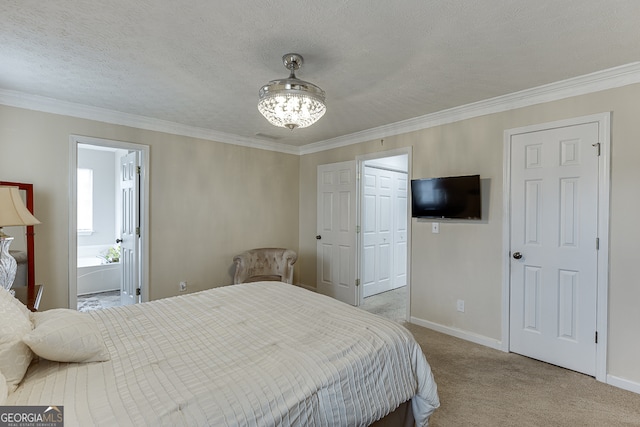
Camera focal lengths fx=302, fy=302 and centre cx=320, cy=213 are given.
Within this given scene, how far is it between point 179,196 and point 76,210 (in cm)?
105

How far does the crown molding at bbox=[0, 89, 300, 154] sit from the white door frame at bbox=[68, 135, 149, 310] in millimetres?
235

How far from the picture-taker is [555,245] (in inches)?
104

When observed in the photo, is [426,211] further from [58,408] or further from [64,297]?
[64,297]

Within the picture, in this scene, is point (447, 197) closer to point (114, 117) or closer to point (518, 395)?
point (518, 395)

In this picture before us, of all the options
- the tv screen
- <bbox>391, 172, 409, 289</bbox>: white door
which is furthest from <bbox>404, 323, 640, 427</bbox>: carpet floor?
<bbox>391, 172, 409, 289</bbox>: white door

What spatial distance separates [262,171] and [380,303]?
8.86 ft

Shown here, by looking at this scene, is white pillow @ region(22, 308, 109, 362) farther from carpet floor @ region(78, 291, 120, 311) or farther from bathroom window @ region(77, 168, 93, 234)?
bathroom window @ region(77, 168, 93, 234)

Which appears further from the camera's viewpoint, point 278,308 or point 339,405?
point 278,308

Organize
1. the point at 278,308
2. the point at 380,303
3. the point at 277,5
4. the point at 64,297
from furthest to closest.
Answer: the point at 380,303 < the point at 64,297 < the point at 278,308 < the point at 277,5

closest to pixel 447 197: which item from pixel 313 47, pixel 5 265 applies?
pixel 313 47

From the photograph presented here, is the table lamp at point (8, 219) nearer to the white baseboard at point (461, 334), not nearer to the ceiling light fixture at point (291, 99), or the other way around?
the ceiling light fixture at point (291, 99)

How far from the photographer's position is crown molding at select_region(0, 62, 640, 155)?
2.38 m

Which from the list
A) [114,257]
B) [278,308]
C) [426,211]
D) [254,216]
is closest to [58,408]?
[278,308]

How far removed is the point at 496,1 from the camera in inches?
61.2
